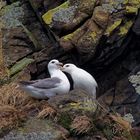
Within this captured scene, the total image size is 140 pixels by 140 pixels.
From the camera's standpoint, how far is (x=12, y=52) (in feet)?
57.3

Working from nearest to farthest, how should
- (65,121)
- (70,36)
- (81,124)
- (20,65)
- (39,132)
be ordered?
(39,132) < (81,124) < (65,121) < (70,36) < (20,65)

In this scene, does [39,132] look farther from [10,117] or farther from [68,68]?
[68,68]

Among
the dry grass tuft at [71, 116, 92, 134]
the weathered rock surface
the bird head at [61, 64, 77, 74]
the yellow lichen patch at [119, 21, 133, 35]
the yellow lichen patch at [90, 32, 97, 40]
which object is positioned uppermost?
the yellow lichen patch at [90, 32, 97, 40]

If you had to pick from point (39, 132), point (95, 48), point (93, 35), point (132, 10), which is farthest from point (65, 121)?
point (132, 10)

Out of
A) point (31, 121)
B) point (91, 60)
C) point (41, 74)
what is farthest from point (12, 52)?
point (31, 121)

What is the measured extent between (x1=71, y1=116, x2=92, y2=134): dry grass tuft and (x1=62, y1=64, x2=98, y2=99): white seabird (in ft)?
4.67

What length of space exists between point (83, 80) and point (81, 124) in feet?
5.98

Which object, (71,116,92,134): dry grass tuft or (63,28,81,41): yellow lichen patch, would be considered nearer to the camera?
(71,116,92,134): dry grass tuft

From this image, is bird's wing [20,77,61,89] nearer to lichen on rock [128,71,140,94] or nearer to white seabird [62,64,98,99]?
white seabird [62,64,98,99]

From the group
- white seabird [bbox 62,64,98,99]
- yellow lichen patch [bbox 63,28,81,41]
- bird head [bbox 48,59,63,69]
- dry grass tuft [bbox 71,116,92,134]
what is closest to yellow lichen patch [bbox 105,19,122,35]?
yellow lichen patch [bbox 63,28,81,41]

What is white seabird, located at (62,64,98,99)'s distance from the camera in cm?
1567

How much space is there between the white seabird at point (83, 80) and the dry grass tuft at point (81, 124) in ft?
4.67

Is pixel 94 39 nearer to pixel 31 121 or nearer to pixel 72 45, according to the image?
pixel 72 45

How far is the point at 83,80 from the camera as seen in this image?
15719mm
